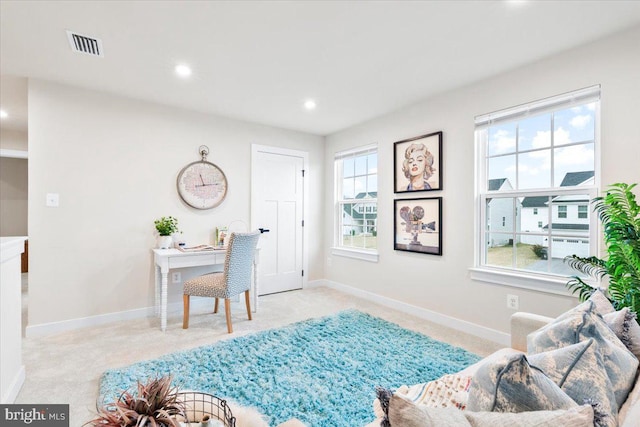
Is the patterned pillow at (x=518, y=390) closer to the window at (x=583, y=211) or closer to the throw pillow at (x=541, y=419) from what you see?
the throw pillow at (x=541, y=419)

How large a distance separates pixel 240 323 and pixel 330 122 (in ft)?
8.95

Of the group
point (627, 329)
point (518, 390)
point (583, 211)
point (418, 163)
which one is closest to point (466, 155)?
point (418, 163)

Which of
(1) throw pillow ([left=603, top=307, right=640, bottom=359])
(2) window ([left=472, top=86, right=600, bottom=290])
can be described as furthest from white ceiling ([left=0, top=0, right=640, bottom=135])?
(1) throw pillow ([left=603, top=307, right=640, bottom=359])

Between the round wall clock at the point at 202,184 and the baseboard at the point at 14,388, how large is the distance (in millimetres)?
2059

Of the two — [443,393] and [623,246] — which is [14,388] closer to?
[443,393]

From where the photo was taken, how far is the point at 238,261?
3.07 metres

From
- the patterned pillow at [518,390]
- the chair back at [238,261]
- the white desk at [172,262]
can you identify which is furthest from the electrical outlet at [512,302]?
the white desk at [172,262]

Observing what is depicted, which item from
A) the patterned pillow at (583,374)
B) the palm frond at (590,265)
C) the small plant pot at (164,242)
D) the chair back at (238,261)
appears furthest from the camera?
the small plant pot at (164,242)

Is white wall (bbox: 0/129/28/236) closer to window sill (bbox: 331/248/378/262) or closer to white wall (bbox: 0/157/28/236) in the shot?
white wall (bbox: 0/157/28/236)

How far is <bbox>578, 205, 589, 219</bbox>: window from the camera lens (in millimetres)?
2309

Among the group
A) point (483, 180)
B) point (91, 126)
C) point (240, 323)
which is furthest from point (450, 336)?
point (91, 126)

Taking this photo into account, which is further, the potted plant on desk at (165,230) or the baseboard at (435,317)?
the potted plant on desk at (165,230)

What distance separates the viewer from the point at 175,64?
259 centimetres

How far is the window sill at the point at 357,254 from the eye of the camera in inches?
157
